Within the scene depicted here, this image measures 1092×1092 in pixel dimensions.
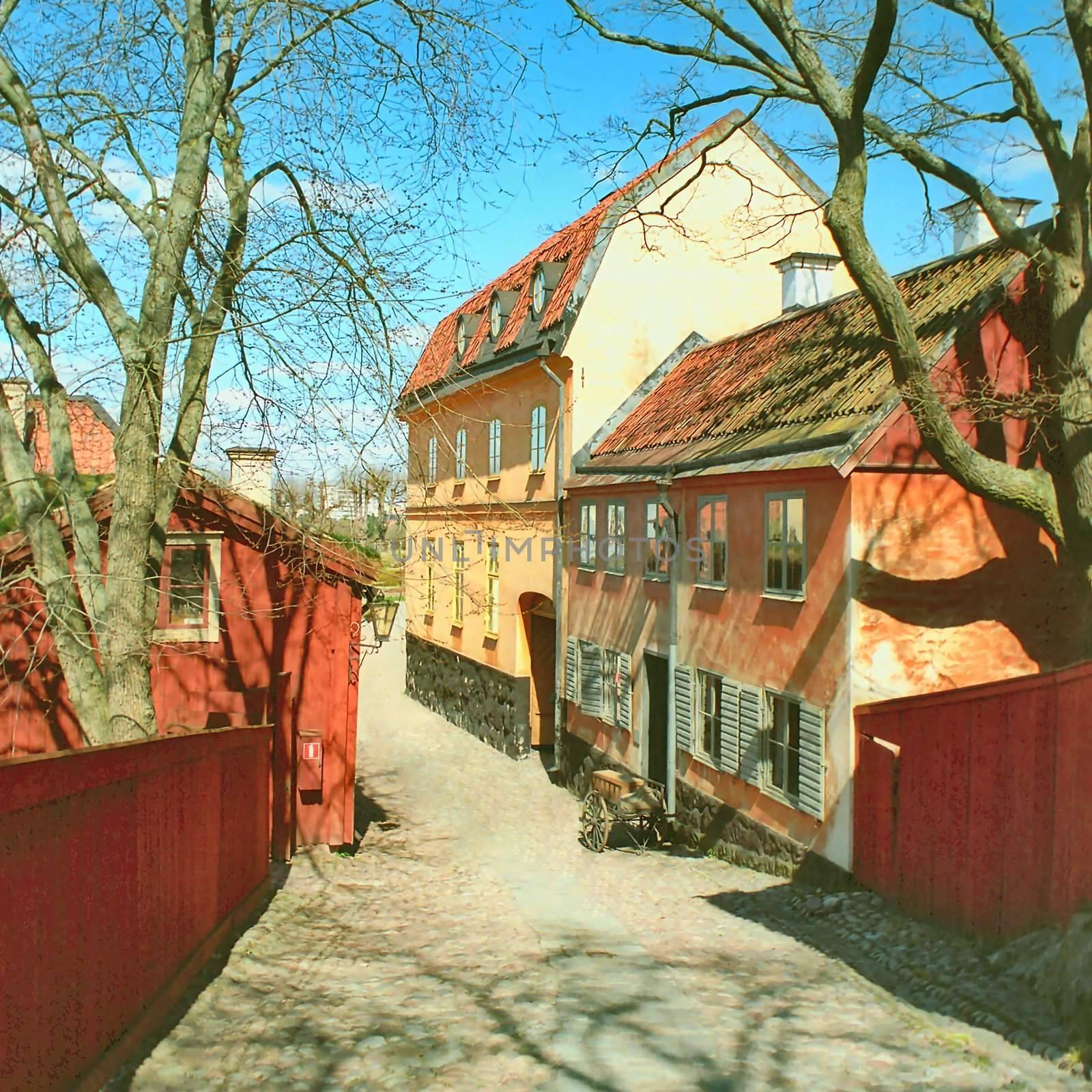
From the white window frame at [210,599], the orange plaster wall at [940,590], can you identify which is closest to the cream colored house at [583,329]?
the white window frame at [210,599]

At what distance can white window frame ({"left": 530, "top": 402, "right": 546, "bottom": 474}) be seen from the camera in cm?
2039

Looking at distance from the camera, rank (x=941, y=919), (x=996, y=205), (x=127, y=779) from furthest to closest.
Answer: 1. (x=996, y=205)
2. (x=941, y=919)
3. (x=127, y=779)

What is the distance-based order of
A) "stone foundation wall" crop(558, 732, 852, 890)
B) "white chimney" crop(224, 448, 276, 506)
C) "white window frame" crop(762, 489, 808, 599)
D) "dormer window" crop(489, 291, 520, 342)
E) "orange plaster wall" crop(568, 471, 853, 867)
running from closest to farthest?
"white chimney" crop(224, 448, 276, 506) < "orange plaster wall" crop(568, 471, 853, 867) < "stone foundation wall" crop(558, 732, 852, 890) < "white window frame" crop(762, 489, 808, 599) < "dormer window" crop(489, 291, 520, 342)

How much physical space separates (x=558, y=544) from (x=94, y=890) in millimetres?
14862

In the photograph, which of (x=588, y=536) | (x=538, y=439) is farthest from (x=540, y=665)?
(x=538, y=439)

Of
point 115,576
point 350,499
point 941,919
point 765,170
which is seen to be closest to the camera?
point 115,576

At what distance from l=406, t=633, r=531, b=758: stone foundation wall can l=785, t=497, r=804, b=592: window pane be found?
10.4m

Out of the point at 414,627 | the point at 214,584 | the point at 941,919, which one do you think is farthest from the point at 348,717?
the point at 414,627

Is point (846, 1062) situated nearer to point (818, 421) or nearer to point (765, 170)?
point (818, 421)

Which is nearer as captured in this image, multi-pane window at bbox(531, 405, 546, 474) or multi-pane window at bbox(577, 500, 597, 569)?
multi-pane window at bbox(577, 500, 597, 569)

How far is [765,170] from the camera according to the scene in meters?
20.2

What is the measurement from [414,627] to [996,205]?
2099cm

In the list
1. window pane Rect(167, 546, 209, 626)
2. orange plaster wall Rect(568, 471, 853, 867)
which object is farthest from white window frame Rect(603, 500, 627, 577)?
window pane Rect(167, 546, 209, 626)

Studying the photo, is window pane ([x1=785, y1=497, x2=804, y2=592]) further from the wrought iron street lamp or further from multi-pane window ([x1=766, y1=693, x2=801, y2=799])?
the wrought iron street lamp
